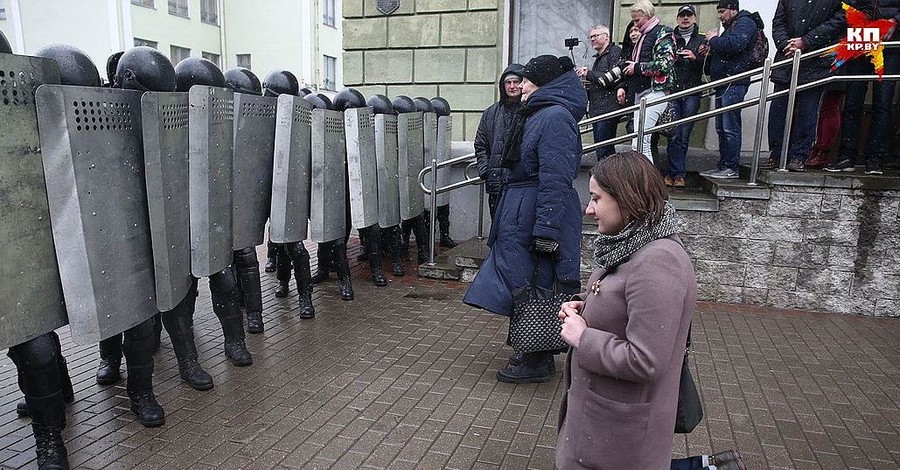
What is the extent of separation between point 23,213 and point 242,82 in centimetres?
208

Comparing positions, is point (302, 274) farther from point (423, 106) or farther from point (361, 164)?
point (423, 106)

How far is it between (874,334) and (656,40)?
347 centimetres

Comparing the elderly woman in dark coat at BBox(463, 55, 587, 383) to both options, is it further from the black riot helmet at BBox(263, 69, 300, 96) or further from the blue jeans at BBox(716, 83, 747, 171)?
the blue jeans at BBox(716, 83, 747, 171)

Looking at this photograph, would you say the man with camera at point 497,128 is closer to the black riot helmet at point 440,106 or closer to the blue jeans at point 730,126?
the black riot helmet at point 440,106

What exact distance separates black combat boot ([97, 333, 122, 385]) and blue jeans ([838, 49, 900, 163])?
649 centimetres

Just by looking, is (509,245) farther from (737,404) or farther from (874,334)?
(874,334)

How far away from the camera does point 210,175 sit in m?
3.77

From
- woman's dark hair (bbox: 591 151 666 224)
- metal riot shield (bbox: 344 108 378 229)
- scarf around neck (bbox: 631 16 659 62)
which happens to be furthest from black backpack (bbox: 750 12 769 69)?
woman's dark hair (bbox: 591 151 666 224)

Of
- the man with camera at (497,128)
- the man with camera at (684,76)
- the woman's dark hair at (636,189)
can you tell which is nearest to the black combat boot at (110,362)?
the man with camera at (497,128)

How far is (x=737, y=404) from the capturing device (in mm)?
3795

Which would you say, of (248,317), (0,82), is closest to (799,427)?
(248,317)

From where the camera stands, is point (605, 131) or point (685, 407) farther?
point (605, 131)

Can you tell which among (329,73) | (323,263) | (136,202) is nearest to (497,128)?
(323,263)

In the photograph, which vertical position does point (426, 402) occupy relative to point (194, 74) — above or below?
below
